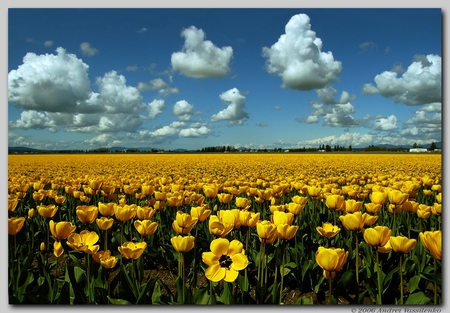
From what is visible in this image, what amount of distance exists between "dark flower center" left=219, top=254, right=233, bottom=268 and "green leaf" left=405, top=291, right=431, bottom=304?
64.0 inches

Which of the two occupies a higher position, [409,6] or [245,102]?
[409,6]

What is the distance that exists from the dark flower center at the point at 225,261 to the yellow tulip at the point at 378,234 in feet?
3.21

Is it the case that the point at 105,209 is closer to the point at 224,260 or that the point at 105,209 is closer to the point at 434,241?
the point at 224,260

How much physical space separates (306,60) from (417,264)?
2.51 metres

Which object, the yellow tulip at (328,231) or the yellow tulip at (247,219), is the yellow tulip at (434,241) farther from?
the yellow tulip at (247,219)

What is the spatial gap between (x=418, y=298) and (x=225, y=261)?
67.8 inches

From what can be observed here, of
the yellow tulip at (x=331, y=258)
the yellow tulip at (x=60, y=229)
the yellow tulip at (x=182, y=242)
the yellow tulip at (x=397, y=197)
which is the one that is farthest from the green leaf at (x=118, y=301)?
the yellow tulip at (x=397, y=197)

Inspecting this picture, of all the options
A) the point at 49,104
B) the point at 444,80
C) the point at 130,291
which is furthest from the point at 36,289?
the point at 444,80

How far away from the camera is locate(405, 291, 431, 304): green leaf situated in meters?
2.72

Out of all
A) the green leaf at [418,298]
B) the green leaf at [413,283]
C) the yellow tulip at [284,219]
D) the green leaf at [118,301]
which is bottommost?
the green leaf at [418,298]

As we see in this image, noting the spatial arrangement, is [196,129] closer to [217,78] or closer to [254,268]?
[217,78]

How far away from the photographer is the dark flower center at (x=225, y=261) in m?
2.23

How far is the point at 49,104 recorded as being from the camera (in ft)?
13.2

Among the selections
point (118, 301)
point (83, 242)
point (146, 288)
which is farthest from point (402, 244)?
point (83, 242)
